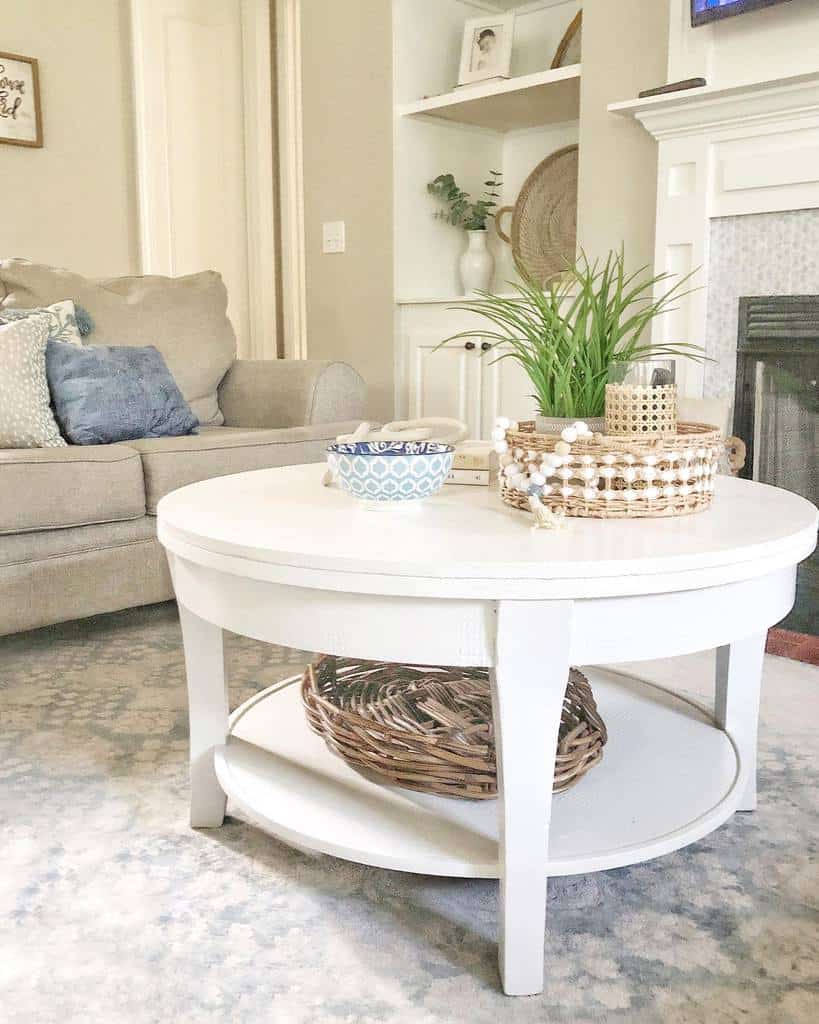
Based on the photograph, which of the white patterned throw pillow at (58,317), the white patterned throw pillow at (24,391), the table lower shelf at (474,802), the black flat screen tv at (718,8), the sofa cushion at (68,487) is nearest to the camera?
the table lower shelf at (474,802)

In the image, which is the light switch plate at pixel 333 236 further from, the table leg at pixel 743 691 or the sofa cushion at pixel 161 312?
the table leg at pixel 743 691

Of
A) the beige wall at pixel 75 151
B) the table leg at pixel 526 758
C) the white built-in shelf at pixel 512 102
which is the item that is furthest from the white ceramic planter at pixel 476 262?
the table leg at pixel 526 758

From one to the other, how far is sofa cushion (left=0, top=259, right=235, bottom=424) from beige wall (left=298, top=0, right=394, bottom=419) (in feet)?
2.13

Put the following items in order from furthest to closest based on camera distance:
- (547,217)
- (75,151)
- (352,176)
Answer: (75,151) → (352,176) → (547,217)

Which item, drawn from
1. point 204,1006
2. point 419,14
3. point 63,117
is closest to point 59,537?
point 204,1006

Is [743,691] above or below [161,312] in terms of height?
below

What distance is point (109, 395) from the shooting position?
2438 mm

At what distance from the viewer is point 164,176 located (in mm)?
4336

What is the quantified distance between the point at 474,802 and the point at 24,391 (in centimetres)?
158

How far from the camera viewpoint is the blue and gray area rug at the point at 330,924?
1024 millimetres

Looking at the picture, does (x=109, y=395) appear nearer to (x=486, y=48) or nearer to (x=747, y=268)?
(x=747, y=268)

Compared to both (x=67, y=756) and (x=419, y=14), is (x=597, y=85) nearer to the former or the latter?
(x=419, y=14)

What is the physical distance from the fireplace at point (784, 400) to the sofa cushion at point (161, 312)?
1.49 m

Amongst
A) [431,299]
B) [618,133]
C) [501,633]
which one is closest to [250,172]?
[431,299]
